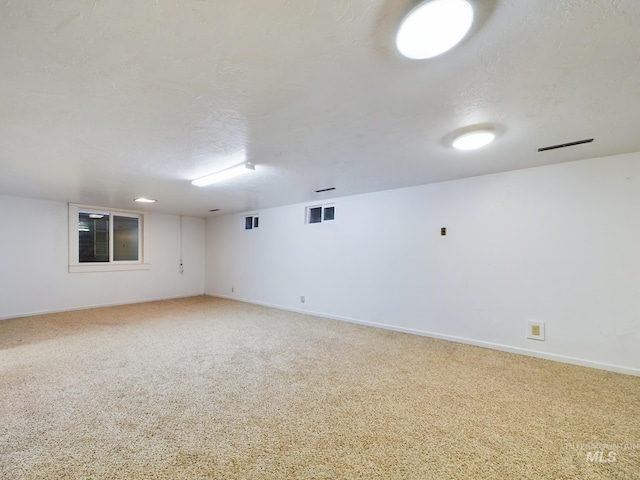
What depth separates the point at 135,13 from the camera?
1055 millimetres

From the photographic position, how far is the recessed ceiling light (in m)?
2.11

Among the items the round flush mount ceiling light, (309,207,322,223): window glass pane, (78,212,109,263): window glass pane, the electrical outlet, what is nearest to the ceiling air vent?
the electrical outlet

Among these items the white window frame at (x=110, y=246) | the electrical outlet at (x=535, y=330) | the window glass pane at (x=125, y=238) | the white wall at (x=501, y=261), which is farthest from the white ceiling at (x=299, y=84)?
the window glass pane at (x=125, y=238)

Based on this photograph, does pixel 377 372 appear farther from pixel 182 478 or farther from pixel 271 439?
pixel 182 478

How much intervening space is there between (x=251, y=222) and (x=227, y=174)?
10.5ft

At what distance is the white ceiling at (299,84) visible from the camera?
3.54 ft

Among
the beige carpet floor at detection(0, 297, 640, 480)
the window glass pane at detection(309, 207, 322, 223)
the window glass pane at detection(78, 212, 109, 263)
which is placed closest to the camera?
the beige carpet floor at detection(0, 297, 640, 480)

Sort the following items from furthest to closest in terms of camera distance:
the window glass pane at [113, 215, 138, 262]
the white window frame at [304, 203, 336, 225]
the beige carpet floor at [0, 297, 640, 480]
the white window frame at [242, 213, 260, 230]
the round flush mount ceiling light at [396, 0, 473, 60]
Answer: the white window frame at [242, 213, 260, 230], the window glass pane at [113, 215, 138, 262], the white window frame at [304, 203, 336, 225], the beige carpet floor at [0, 297, 640, 480], the round flush mount ceiling light at [396, 0, 473, 60]

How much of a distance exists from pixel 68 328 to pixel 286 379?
3733 mm

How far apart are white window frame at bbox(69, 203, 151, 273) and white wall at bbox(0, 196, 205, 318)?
0.27 feet

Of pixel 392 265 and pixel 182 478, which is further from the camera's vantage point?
pixel 392 265

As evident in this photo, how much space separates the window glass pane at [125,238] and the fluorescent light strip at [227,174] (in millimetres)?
3654

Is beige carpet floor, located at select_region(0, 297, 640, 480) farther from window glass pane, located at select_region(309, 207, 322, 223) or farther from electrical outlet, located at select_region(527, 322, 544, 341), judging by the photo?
window glass pane, located at select_region(309, 207, 322, 223)

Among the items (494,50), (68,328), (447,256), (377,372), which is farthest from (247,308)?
(494,50)
